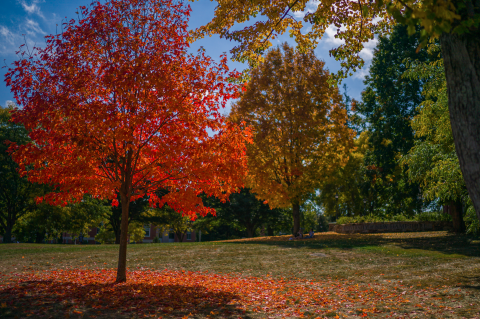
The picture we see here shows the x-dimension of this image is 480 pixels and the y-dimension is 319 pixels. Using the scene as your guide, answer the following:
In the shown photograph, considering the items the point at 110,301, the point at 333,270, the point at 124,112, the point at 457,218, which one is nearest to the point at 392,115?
the point at 457,218

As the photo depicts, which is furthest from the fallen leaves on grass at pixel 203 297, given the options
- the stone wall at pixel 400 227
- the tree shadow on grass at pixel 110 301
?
the stone wall at pixel 400 227

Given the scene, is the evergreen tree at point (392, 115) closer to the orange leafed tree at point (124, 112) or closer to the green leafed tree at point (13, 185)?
the orange leafed tree at point (124, 112)

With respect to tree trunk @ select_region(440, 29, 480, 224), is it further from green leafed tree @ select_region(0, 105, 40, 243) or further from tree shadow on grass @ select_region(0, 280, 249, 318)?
green leafed tree @ select_region(0, 105, 40, 243)

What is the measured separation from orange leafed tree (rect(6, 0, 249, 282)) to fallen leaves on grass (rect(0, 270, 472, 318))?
1478 mm

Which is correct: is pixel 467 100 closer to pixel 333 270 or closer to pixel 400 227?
pixel 333 270

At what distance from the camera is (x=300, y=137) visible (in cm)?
2033

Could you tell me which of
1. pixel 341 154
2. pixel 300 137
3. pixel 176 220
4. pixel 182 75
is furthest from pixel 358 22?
pixel 176 220

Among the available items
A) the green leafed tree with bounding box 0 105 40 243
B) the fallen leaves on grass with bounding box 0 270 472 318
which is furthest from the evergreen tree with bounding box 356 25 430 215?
the green leafed tree with bounding box 0 105 40 243

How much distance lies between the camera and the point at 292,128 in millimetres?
20906

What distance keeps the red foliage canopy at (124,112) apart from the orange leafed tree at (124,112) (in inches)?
1.0

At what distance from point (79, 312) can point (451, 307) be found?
672 centimetres

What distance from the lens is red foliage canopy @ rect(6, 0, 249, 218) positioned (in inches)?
310

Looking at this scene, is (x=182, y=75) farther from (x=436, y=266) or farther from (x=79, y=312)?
(x=436, y=266)

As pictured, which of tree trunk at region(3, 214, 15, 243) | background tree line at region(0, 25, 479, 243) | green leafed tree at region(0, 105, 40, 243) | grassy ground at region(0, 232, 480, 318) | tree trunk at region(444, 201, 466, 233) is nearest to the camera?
grassy ground at region(0, 232, 480, 318)
